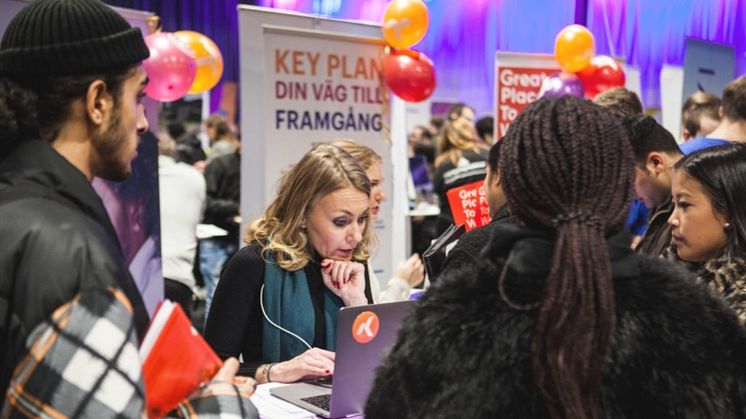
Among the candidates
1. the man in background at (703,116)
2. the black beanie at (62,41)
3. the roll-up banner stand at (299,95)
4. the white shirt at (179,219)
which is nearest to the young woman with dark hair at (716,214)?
the black beanie at (62,41)

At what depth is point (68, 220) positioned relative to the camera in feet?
3.69

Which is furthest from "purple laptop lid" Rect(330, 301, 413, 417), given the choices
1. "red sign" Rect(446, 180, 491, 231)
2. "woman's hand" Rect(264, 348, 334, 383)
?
"red sign" Rect(446, 180, 491, 231)

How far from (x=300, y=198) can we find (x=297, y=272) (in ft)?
0.77

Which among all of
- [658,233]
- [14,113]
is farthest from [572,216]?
[658,233]

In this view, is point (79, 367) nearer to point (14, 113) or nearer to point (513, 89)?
point (14, 113)

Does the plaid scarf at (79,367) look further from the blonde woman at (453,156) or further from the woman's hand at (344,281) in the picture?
the blonde woman at (453,156)

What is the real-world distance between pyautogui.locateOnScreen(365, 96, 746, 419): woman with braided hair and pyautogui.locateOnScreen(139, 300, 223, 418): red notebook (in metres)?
0.32

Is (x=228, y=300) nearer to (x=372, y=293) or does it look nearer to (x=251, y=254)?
(x=251, y=254)

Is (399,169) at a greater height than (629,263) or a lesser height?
lesser

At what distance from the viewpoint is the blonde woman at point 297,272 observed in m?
2.48

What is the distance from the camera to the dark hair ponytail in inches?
48.9

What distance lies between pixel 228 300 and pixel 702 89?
4.31 meters

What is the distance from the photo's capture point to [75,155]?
1.27m

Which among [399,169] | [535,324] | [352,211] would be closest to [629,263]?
[535,324]
